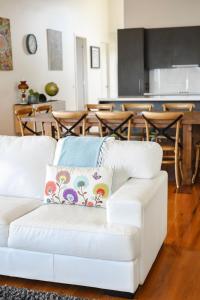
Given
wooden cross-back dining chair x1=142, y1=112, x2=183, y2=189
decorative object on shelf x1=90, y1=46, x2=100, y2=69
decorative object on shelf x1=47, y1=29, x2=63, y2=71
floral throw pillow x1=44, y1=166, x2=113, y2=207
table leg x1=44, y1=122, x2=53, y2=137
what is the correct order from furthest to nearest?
decorative object on shelf x1=90, y1=46, x2=100, y2=69, decorative object on shelf x1=47, y1=29, x2=63, y2=71, table leg x1=44, y1=122, x2=53, y2=137, wooden cross-back dining chair x1=142, y1=112, x2=183, y2=189, floral throw pillow x1=44, y1=166, x2=113, y2=207

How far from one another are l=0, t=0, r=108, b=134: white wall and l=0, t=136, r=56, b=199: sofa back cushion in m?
4.38

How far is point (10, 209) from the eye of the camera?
9.82 feet

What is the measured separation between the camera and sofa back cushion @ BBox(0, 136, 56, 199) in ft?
11.0

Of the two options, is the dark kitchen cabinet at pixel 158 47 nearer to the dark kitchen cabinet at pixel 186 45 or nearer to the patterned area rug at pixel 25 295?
the dark kitchen cabinet at pixel 186 45

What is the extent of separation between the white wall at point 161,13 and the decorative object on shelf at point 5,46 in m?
2.70

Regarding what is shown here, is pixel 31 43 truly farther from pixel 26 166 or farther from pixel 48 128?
pixel 26 166

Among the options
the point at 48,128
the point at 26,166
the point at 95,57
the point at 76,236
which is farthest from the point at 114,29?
the point at 76,236

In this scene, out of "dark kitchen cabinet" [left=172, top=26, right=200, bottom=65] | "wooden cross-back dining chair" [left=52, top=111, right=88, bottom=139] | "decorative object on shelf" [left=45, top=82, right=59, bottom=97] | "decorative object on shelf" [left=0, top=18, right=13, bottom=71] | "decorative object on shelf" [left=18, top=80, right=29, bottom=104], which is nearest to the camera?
"wooden cross-back dining chair" [left=52, top=111, right=88, bottom=139]

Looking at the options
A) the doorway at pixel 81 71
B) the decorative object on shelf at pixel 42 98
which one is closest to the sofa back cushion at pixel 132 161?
the decorative object on shelf at pixel 42 98

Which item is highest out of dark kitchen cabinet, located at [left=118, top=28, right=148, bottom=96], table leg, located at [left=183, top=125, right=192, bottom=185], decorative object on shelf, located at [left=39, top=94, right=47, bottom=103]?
dark kitchen cabinet, located at [left=118, top=28, right=148, bottom=96]

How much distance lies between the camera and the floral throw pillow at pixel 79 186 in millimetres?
3049

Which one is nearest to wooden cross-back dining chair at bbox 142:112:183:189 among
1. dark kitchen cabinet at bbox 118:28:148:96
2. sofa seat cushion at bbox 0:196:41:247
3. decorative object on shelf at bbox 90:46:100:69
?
sofa seat cushion at bbox 0:196:41:247

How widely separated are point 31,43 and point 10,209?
6.20 m

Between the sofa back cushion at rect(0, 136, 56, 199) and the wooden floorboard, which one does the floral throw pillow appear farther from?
the wooden floorboard
